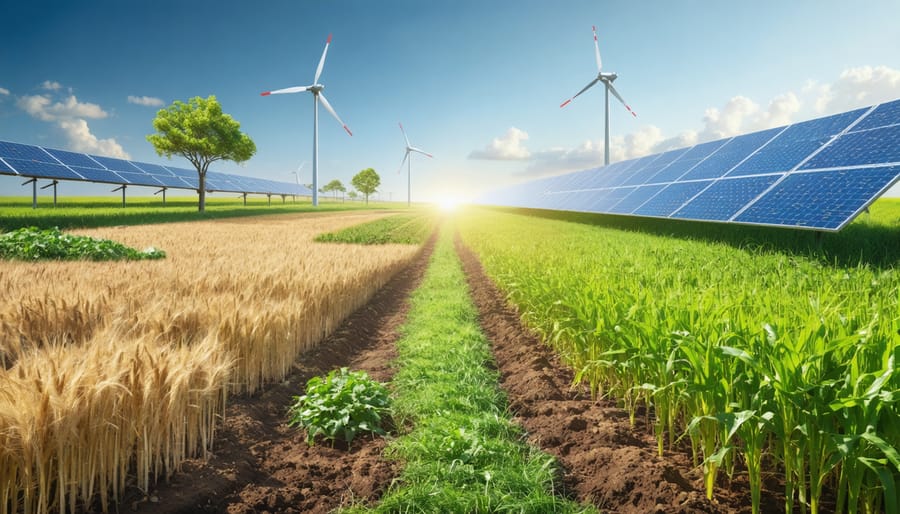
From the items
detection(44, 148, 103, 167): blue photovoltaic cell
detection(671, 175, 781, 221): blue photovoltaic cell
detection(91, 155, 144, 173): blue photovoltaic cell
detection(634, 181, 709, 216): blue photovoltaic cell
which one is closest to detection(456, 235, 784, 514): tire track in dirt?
detection(671, 175, 781, 221): blue photovoltaic cell

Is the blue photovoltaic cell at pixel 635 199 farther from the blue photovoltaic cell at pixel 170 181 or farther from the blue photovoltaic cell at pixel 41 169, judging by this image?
the blue photovoltaic cell at pixel 170 181

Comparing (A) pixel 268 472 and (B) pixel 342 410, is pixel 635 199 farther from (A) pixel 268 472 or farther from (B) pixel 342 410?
(A) pixel 268 472

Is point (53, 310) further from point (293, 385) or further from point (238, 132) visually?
point (238, 132)

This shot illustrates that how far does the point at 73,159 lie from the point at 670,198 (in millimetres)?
51961

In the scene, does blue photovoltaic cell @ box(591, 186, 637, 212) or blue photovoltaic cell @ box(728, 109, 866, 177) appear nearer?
blue photovoltaic cell @ box(728, 109, 866, 177)

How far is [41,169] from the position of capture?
36250mm

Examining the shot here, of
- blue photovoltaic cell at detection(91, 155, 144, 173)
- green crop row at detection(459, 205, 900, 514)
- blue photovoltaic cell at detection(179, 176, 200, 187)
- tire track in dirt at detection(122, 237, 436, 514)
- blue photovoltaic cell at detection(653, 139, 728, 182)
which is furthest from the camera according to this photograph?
blue photovoltaic cell at detection(179, 176, 200, 187)

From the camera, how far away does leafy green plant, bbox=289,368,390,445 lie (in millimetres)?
5059

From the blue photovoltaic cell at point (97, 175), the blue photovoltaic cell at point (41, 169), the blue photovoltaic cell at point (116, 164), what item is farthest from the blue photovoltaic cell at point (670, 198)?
the blue photovoltaic cell at point (116, 164)

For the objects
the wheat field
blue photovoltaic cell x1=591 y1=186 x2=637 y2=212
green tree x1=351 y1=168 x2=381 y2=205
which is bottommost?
the wheat field

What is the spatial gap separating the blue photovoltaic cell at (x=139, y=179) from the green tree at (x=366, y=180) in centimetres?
10247

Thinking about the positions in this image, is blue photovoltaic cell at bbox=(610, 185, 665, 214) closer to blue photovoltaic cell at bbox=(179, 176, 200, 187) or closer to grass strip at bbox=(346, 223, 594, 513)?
grass strip at bbox=(346, 223, 594, 513)

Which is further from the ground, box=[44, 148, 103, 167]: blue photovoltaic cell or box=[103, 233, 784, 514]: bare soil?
box=[44, 148, 103, 167]: blue photovoltaic cell

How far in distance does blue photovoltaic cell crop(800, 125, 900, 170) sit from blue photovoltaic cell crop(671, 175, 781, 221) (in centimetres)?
140
